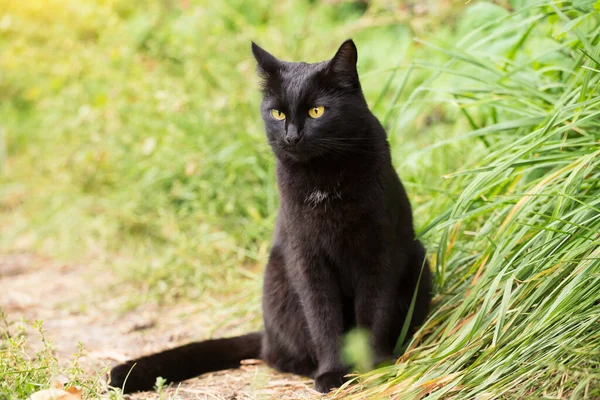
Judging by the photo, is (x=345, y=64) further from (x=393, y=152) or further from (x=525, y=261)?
(x=393, y=152)

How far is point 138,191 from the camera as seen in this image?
164 inches

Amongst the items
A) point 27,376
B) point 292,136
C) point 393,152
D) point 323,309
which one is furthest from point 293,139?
point 393,152

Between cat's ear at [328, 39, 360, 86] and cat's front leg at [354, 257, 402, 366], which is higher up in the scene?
cat's ear at [328, 39, 360, 86]

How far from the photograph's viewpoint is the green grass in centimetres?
185

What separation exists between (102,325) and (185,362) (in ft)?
3.67

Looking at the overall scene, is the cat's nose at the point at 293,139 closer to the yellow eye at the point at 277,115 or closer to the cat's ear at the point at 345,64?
the yellow eye at the point at 277,115

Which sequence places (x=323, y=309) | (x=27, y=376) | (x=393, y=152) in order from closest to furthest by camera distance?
(x=27, y=376) < (x=323, y=309) < (x=393, y=152)

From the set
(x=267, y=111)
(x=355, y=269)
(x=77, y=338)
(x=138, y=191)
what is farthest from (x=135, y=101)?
(x=355, y=269)

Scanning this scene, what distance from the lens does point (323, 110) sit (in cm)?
216

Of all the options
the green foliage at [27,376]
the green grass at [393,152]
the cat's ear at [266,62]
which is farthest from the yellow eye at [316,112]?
the green foliage at [27,376]

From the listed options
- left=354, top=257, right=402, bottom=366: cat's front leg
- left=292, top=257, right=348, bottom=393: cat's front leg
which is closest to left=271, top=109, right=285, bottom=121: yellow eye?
left=292, top=257, right=348, bottom=393: cat's front leg

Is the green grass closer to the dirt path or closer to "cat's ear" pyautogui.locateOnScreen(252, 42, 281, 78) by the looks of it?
the dirt path

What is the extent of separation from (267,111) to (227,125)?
1706 millimetres

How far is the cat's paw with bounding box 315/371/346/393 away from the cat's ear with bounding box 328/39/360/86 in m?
1.07
